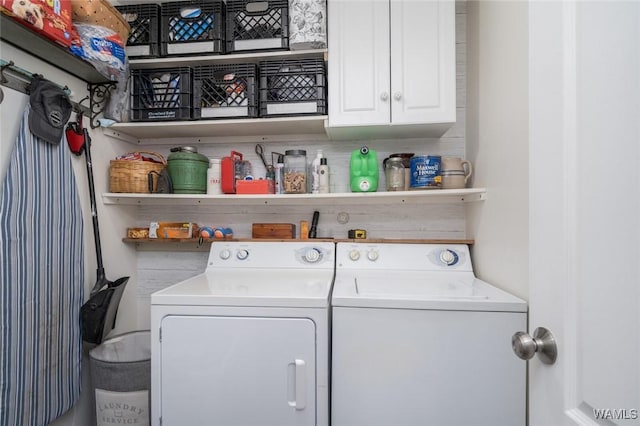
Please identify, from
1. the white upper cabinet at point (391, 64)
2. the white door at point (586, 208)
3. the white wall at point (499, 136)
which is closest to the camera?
the white door at point (586, 208)

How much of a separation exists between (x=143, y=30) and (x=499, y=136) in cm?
208

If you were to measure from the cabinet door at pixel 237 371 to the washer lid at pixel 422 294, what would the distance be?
9.5 inches

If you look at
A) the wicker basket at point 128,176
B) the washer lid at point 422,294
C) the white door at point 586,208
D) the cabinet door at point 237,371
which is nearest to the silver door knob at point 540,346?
the white door at point 586,208

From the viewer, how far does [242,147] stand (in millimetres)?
1953

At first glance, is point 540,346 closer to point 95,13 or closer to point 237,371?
point 237,371

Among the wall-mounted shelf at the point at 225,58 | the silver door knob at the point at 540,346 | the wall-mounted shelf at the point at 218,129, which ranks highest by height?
the wall-mounted shelf at the point at 225,58

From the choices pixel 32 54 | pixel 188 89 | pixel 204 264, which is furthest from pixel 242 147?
pixel 32 54

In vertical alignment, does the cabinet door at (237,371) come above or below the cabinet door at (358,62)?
below

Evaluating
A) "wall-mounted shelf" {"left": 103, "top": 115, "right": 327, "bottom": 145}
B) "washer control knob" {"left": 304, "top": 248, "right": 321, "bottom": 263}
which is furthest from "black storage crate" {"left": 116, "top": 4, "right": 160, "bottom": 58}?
"washer control knob" {"left": 304, "top": 248, "right": 321, "bottom": 263}

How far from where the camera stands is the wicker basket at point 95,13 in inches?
52.9

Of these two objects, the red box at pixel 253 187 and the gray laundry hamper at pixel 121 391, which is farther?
the red box at pixel 253 187

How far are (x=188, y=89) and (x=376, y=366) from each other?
1.77 metres

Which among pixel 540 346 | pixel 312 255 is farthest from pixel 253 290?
pixel 540 346

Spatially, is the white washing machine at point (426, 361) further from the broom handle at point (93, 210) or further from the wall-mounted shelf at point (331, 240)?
the broom handle at point (93, 210)
